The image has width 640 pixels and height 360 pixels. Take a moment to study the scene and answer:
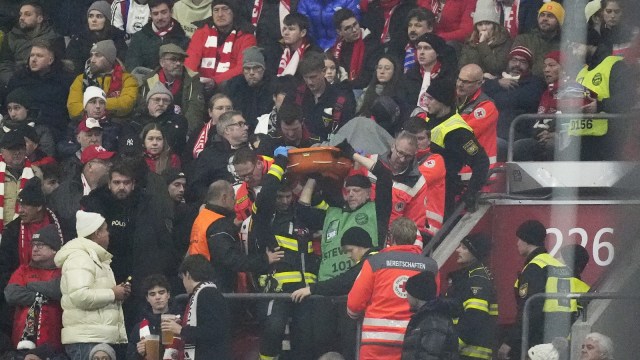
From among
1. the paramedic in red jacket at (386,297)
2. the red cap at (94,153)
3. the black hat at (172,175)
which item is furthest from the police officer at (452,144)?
the red cap at (94,153)

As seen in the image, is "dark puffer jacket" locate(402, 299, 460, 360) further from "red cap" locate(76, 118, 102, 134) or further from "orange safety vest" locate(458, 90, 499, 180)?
"red cap" locate(76, 118, 102, 134)

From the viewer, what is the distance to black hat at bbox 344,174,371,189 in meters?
10.4

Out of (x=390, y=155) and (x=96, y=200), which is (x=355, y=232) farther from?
(x=96, y=200)

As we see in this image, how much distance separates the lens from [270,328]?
1048 centimetres

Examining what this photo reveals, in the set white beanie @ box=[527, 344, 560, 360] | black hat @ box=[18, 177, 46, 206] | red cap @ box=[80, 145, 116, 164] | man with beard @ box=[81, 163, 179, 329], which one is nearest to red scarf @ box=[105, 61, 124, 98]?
red cap @ box=[80, 145, 116, 164]

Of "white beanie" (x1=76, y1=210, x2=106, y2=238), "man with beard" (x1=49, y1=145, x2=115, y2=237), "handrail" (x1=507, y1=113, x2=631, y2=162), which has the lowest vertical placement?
"white beanie" (x1=76, y1=210, x2=106, y2=238)

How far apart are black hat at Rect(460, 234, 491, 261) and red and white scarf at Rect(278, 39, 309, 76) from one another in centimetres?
402

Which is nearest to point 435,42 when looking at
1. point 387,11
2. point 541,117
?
point 541,117

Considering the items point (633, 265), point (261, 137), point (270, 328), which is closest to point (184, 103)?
point (261, 137)

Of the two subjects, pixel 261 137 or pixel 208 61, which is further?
pixel 208 61

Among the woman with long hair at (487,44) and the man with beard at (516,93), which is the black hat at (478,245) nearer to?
the man with beard at (516,93)

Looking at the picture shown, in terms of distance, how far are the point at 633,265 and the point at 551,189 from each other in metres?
6.91

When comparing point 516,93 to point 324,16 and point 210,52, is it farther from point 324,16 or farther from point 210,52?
point 210,52

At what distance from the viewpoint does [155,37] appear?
15.4m
